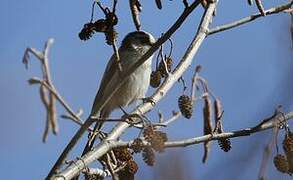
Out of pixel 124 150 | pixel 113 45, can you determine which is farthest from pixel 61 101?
pixel 124 150

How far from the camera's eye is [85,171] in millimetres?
2486

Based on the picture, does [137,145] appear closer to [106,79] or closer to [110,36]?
[110,36]

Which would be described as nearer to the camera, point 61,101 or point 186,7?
point 61,101

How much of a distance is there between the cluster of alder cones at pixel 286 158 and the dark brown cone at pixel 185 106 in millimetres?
516

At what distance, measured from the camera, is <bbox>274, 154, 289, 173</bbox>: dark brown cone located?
2361 mm

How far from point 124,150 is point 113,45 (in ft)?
1.86

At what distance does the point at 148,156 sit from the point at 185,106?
24.2 inches

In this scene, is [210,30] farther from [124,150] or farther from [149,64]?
[149,64]

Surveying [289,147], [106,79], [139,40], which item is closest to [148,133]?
[289,147]

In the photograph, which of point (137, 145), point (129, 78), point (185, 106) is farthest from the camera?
point (129, 78)

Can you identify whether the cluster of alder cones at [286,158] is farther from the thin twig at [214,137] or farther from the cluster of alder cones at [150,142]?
the cluster of alder cones at [150,142]

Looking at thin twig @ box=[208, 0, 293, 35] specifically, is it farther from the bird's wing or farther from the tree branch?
the bird's wing

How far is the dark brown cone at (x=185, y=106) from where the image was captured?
2920mm

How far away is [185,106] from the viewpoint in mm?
2955
